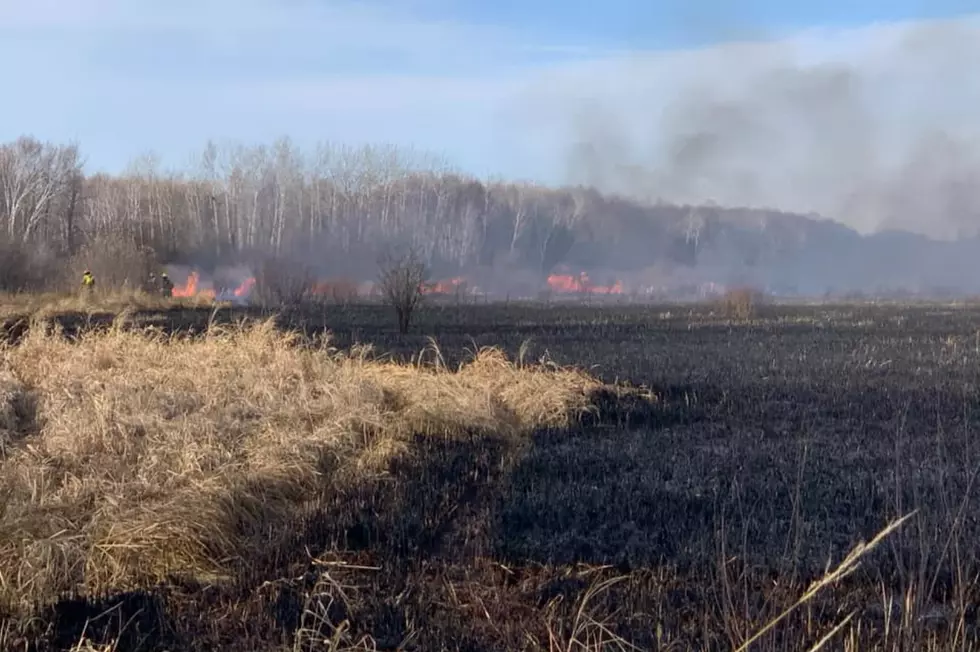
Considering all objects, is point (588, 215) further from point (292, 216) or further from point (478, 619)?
point (478, 619)

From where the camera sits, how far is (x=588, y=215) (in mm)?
58062

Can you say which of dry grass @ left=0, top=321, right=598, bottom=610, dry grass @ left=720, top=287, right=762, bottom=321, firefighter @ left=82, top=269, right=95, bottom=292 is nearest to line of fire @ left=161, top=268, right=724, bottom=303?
firefighter @ left=82, top=269, right=95, bottom=292

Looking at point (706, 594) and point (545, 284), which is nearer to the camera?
point (706, 594)

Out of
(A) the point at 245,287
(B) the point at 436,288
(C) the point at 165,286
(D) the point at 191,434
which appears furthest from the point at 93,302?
(D) the point at 191,434

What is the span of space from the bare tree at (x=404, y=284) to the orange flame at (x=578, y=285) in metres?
29.2

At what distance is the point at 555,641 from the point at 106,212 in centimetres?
4282

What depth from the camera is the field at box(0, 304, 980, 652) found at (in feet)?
15.5

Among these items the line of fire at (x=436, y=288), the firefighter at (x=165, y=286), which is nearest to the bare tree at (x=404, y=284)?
the line of fire at (x=436, y=288)

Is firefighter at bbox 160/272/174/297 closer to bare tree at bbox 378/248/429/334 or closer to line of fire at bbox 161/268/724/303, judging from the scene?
line of fire at bbox 161/268/724/303

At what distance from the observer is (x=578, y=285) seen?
196 feet

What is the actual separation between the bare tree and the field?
440 inches

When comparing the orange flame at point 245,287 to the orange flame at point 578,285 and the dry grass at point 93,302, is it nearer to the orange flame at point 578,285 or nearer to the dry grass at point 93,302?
the dry grass at point 93,302

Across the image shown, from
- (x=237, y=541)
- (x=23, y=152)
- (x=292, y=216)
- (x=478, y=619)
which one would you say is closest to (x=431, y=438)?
(x=237, y=541)

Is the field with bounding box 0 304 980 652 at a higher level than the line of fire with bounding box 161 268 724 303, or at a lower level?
Result: lower
